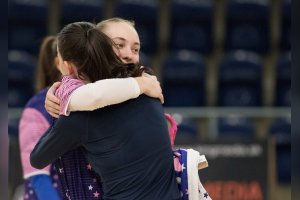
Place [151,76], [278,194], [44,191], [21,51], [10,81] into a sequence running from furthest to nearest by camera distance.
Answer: [21,51] → [10,81] → [278,194] → [44,191] → [151,76]

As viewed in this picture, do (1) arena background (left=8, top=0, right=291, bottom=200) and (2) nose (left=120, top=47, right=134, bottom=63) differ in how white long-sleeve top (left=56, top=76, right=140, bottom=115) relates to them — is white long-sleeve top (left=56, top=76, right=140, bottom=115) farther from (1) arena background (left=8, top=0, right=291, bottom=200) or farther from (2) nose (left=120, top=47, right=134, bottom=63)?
(1) arena background (left=8, top=0, right=291, bottom=200)

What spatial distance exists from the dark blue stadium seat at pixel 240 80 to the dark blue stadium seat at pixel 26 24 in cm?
174

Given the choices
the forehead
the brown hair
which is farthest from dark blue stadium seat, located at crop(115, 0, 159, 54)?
the forehead

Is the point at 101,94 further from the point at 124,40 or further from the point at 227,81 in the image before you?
the point at 227,81

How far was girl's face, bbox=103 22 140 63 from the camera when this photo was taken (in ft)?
6.85

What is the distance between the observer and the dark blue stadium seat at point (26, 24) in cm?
689

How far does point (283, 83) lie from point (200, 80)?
0.74 m

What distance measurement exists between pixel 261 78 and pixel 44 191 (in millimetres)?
4276

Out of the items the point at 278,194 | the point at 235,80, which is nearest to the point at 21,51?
the point at 235,80

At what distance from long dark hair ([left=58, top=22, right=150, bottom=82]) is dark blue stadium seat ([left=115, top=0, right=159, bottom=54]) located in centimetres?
504

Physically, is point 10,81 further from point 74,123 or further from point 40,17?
point 74,123

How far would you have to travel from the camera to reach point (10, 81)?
20.5 feet

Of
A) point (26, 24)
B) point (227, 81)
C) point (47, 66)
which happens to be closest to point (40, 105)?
point (47, 66)

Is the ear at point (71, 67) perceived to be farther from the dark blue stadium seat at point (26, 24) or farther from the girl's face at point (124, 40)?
the dark blue stadium seat at point (26, 24)
